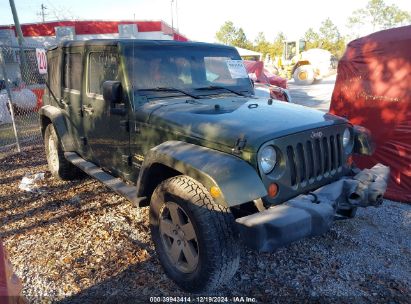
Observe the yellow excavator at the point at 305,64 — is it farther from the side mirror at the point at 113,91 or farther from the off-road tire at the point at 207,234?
the off-road tire at the point at 207,234

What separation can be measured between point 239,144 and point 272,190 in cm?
43

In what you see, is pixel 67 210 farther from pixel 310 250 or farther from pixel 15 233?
pixel 310 250

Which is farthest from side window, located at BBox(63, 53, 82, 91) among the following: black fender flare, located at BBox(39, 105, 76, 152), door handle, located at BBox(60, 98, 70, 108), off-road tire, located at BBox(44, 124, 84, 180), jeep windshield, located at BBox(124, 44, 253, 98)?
jeep windshield, located at BBox(124, 44, 253, 98)

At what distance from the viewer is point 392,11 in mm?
52781

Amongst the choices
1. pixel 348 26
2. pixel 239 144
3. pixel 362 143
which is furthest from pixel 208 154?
pixel 348 26

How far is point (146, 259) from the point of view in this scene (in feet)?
11.1

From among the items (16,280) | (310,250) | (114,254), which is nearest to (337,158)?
(310,250)

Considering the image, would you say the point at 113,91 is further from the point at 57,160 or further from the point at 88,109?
the point at 57,160

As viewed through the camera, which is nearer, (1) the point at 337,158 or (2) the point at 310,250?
(1) the point at 337,158

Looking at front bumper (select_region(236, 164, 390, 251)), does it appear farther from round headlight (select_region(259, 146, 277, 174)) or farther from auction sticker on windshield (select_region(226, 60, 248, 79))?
auction sticker on windshield (select_region(226, 60, 248, 79))

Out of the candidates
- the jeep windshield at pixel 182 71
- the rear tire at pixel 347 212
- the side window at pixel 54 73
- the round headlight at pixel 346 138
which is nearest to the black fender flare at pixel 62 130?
the side window at pixel 54 73

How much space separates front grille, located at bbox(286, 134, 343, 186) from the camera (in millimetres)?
2771

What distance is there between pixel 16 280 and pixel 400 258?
3238 mm

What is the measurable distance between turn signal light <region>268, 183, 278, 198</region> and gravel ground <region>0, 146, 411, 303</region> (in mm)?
859
